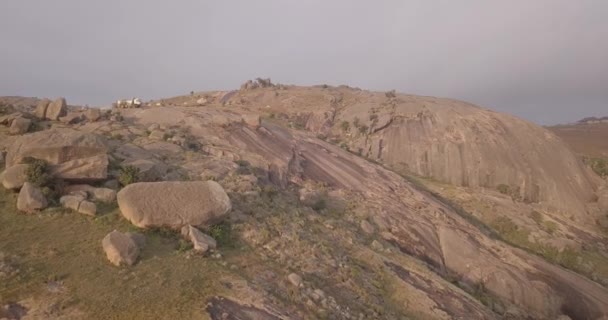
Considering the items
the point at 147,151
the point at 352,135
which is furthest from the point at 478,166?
the point at 147,151

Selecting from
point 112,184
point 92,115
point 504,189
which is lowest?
point 504,189

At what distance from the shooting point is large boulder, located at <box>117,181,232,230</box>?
18016 millimetres

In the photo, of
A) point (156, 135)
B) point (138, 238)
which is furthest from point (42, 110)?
point (138, 238)

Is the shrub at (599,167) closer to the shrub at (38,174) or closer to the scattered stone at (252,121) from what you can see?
the scattered stone at (252,121)

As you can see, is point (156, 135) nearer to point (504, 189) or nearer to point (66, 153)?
point (66, 153)

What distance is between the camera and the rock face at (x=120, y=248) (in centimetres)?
1568

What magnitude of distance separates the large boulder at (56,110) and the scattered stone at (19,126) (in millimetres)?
3502

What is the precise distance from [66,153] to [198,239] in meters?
8.29

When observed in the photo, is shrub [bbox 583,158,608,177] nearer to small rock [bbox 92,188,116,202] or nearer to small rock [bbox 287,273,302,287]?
small rock [bbox 287,273,302,287]

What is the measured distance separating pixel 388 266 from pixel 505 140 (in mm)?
37238

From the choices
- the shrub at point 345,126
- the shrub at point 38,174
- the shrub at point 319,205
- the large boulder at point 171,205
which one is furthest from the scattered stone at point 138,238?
the shrub at point 345,126

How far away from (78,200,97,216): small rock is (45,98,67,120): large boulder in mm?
12866

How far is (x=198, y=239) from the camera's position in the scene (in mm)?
17656

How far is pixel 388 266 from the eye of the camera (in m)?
21.8
